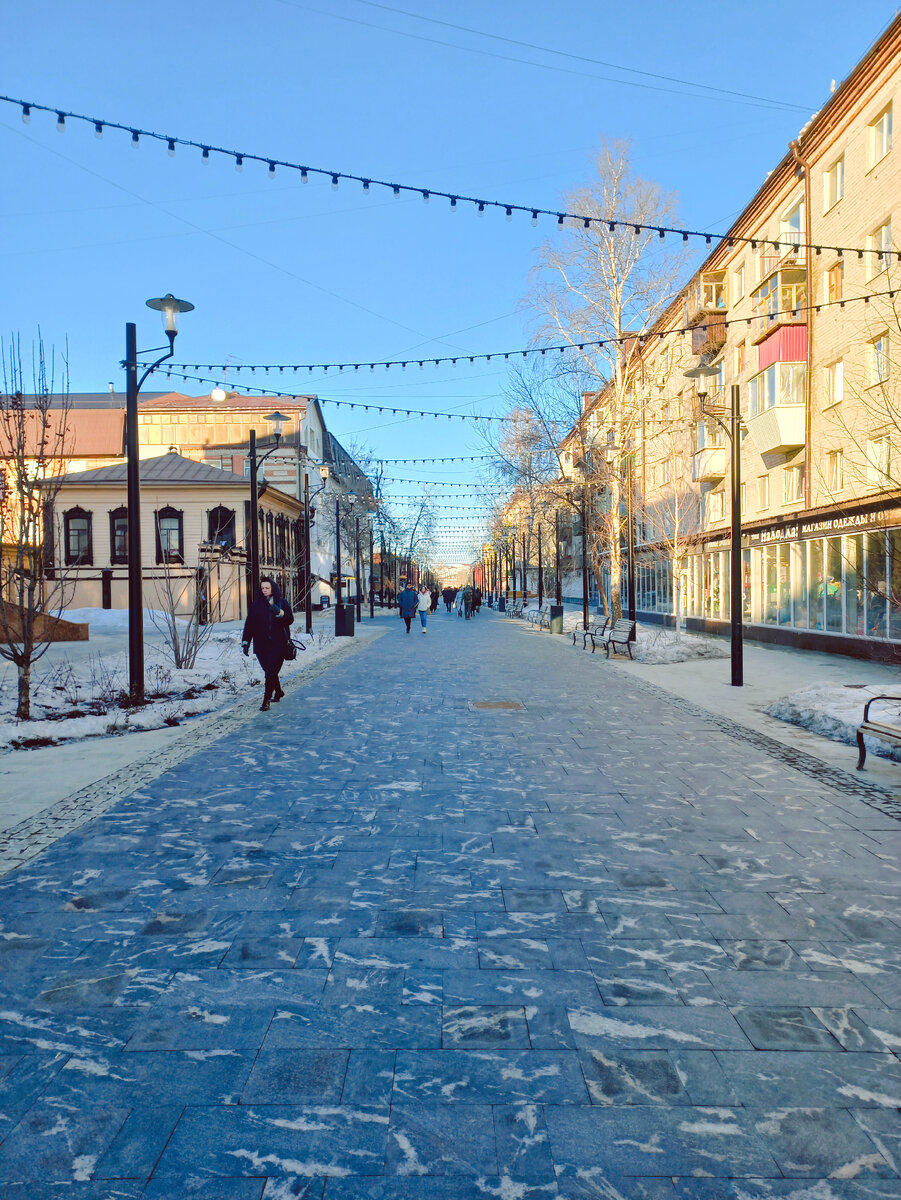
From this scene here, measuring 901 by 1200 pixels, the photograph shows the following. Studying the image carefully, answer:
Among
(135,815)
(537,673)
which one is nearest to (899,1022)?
(135,815)

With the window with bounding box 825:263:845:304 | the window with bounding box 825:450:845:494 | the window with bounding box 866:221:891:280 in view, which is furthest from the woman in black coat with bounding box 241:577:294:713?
the window with bounding box 825:263:845:304

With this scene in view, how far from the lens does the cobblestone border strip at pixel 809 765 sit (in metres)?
6.69

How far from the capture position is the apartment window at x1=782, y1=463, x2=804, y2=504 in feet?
78.1

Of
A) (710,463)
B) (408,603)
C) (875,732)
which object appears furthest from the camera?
(710,463)

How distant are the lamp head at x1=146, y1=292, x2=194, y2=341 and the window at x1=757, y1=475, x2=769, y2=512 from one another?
19.9 metres

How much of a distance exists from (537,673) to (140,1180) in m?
14.4

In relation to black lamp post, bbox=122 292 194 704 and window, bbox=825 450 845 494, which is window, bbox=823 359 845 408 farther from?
black lamp post, bbox=122 292 194 704

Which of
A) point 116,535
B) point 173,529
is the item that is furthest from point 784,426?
point 116,535

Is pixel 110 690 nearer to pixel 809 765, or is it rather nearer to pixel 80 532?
pixel 809 765

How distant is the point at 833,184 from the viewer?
2197 centimetres

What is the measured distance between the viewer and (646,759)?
326 inches

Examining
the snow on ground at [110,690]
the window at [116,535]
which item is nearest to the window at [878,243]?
the snow on ground at [110,690]

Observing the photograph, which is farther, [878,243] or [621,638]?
[621,638]

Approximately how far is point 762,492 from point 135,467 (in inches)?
816
